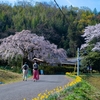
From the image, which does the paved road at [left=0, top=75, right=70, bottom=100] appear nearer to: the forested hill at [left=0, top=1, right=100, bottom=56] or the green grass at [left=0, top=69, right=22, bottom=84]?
the green grass at [left=0, top=69, right=22, bottom=84]

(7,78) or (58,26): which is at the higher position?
(58,26)

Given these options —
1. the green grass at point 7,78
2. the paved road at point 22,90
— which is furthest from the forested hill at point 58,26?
the paved road at point 22,90

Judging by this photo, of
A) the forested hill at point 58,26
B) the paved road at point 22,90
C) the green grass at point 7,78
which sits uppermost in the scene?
the forested hill at point 58,26

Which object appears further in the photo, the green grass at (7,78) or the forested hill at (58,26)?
the forested hill at (58,26)

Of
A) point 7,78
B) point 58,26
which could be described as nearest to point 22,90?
point 7,78

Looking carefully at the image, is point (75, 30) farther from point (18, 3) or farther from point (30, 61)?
point (18, 3)

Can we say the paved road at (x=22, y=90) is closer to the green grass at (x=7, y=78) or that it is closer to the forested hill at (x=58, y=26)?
the green grass at (x=7, y=78)

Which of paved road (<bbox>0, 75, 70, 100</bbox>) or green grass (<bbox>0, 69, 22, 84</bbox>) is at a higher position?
green grass (<bbox>0, 69, 22, 84</bbox>)

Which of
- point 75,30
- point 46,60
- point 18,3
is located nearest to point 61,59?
point 46,60

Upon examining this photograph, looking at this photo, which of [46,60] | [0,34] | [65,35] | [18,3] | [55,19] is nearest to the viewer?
[46,60]

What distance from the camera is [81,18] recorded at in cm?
6981

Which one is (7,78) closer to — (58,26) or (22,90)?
(22,90)

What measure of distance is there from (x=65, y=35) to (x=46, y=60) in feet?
80.4

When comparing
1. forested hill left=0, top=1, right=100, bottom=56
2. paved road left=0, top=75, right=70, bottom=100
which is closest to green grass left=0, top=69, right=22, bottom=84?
paved road left=0, top=75, right=70, bottom=100
